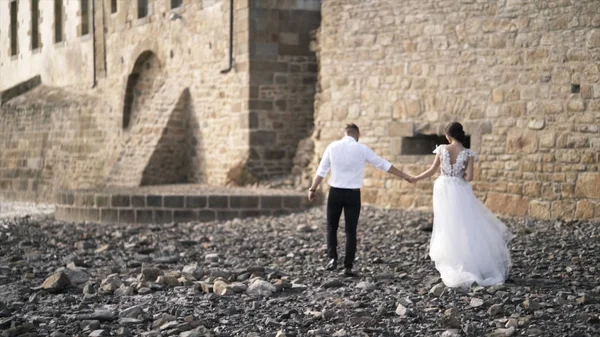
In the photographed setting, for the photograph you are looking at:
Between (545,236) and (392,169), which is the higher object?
(392,169)

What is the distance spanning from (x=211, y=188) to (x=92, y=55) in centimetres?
854

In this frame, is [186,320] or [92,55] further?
[92,55]

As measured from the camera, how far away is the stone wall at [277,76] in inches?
585

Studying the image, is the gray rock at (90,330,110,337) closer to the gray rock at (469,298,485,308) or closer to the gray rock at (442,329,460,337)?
the gray rock at (442,329,460,337)

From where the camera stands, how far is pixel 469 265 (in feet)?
23.7

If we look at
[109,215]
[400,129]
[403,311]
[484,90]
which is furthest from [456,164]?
[109,215]

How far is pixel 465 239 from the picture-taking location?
24.0 feet

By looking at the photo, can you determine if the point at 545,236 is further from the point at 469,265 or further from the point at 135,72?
the point at 135,72

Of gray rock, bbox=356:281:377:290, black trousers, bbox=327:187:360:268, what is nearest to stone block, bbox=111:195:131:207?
black trousers, bbox=327:187:360:268

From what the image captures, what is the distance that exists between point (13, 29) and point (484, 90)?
20.2 meters

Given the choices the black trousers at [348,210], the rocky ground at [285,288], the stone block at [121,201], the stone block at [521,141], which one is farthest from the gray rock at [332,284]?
Result: the stone block at [121,201]

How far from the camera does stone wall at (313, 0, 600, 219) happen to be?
10.8 meters

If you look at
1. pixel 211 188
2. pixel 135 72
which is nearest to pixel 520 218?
pixel 211 188

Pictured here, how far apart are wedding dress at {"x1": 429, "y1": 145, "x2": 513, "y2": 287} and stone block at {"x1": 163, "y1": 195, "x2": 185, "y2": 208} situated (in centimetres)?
659
